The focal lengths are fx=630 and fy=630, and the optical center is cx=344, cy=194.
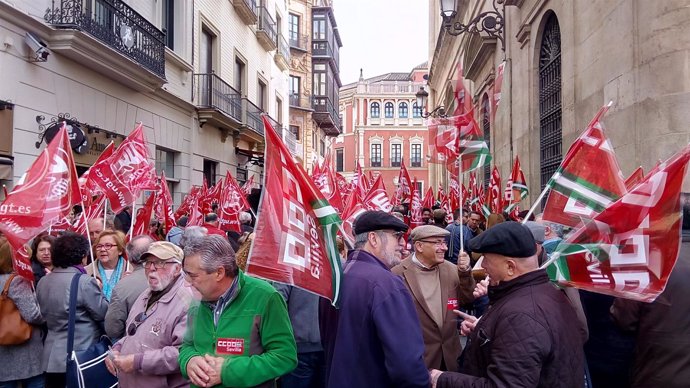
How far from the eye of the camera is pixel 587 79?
8625 mm

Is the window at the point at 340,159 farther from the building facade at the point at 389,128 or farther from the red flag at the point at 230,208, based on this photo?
the red flag at the point at 230,208

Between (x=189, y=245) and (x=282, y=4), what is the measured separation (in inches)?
1216

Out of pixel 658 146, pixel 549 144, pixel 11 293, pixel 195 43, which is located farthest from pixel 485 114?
pixel 11 293

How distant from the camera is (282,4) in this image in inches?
1272

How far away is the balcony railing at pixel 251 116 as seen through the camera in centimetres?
2283

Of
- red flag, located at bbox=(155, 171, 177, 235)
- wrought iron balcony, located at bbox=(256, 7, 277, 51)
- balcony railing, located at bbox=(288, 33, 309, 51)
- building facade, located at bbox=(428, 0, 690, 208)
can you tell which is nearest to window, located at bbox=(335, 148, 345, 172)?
balcony railing, located at bbox=(288, 33, 309, 51)

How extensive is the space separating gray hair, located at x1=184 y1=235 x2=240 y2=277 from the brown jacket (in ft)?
5.03

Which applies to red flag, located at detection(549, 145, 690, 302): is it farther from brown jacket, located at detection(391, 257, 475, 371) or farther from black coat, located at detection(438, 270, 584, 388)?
brown jacket, located at detection(391, 257, 475, 371)

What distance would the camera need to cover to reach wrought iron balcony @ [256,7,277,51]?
25777mm

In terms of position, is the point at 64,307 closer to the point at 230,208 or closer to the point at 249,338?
the point at 249,338

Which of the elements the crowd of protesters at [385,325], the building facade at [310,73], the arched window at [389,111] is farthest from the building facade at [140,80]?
the arched window at [389,111]

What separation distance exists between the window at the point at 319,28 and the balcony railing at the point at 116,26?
28.4 m

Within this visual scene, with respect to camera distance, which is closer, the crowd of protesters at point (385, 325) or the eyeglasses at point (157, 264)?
the crowd of protesters at point (385, 325)

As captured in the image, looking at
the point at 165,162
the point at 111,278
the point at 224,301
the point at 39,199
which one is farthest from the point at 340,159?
the point at 224,301
